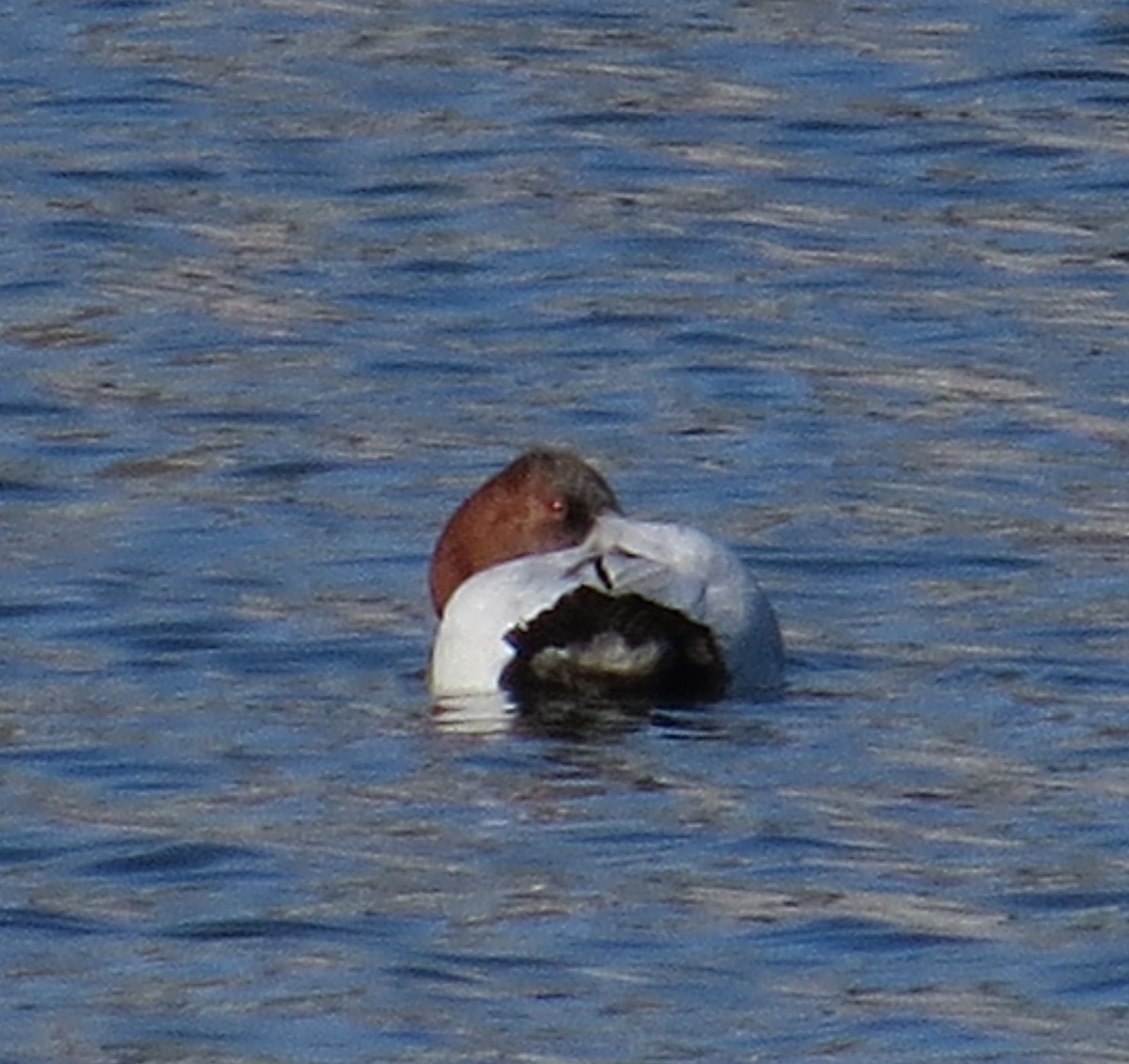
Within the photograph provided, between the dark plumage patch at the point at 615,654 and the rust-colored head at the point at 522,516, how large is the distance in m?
0.59

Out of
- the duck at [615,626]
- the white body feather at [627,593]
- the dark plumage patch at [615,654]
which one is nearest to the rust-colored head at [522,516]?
the duck at [615,626]

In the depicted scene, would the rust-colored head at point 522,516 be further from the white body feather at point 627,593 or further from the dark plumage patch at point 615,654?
the dark plumage patch at point 615,654

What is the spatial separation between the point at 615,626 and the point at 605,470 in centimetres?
259

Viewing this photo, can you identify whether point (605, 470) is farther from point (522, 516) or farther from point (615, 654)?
point (615, 654)

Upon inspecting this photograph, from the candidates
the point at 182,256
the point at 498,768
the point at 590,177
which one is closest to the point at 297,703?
the point at 498,768

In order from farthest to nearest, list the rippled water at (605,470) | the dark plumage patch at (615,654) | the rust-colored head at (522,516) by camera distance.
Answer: the rust-colored head at (522,516)
the dark plumage patch at (615,654)
the rippled water at (605,470)

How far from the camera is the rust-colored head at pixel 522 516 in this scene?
412 inches

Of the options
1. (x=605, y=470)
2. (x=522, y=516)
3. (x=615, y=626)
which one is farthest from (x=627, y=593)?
(x=605, y=470)

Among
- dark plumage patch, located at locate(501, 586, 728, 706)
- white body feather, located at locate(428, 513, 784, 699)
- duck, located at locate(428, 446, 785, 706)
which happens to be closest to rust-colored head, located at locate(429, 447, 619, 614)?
duck, located at locate(428, 446, 785, 706)

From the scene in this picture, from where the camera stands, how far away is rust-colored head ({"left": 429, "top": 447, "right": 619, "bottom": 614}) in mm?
10477

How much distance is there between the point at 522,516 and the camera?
1055 cm

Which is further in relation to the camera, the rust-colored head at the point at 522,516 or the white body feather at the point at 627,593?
the rust-colored head at the point at 522,516

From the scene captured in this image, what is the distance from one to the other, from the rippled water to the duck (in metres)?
0.14

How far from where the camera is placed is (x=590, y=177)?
52.4 ft
